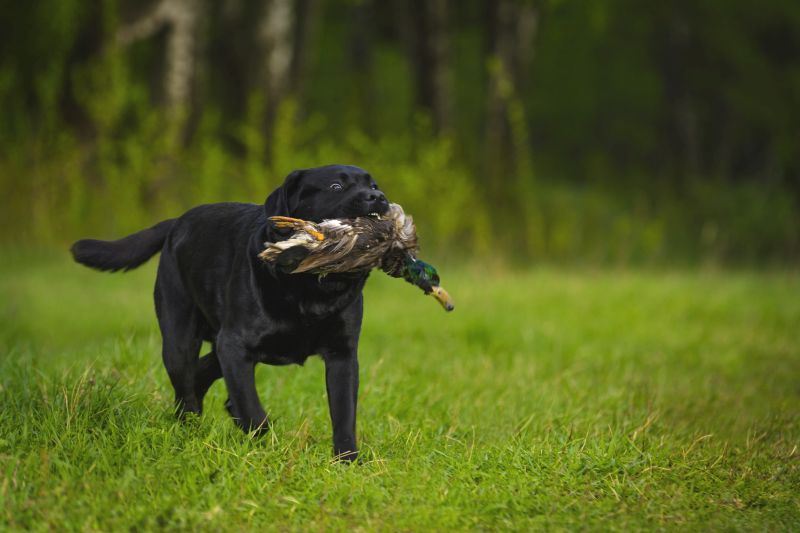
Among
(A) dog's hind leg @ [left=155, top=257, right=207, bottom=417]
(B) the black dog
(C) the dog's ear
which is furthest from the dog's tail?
(C) the dog's ear

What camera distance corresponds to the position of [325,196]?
411 centimetres

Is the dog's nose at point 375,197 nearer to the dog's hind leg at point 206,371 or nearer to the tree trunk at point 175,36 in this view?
the dog's hind leg at point 206,371

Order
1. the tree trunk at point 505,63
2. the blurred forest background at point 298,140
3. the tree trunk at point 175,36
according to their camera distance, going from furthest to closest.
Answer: the tree trunk at point 505,63 → the tree trunk at point 175,36 → the blurred forest background at point 298,140

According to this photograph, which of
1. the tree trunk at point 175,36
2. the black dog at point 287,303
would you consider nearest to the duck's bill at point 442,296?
the black dog at point 287,303

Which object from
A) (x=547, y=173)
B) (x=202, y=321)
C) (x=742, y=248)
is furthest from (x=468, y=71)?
(x=202, y=321)

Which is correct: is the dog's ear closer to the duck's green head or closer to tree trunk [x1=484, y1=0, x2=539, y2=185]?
the duck's green head

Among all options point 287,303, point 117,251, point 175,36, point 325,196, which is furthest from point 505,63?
point 287,303

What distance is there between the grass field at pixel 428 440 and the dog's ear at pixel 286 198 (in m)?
0.95

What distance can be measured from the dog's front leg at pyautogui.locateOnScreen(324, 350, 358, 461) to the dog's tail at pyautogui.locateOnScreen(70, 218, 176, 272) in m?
1.28

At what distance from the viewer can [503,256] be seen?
12516 mm

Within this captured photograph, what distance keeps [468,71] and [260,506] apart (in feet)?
94.7

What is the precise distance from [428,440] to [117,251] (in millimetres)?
1785

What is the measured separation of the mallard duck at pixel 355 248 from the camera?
370 cm

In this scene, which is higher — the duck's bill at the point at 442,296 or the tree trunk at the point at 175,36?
the tree trunk at the point at 175,36
